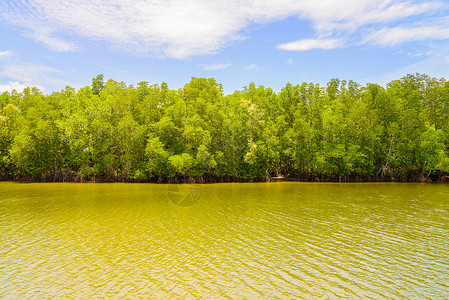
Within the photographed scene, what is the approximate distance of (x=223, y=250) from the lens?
16.2 metres

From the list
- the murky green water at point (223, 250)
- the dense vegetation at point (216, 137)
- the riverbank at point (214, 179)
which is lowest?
the murky green water at point (223, 250)

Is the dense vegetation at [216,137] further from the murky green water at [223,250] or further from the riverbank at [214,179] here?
the murky green water at [223,250]

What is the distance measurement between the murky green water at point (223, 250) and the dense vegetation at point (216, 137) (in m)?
22.1

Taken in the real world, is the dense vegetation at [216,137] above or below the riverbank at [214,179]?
above

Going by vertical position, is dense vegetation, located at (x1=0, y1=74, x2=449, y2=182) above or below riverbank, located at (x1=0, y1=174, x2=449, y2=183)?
above

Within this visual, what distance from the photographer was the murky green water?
38.9ft

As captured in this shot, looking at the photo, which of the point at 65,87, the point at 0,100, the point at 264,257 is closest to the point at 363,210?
the point at 264,257

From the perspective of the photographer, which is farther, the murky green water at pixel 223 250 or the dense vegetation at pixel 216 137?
the dense vegetation at pixel 216 137

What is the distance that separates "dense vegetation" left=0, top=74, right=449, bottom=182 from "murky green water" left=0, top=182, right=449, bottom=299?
72.4 ft

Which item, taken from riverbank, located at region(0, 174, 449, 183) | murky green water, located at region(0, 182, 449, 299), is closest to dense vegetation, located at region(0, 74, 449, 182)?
riverbank, located at region(0, 174, 449, 183)

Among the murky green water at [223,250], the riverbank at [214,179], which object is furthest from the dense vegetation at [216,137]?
the murky green water at [223,250]

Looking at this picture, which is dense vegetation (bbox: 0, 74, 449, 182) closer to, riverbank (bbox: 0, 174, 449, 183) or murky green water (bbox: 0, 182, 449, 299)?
riverbank (bbox: 0, 174, 449, 183)

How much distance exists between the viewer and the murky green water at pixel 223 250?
38.9 ft

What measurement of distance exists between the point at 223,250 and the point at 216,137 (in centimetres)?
3829
